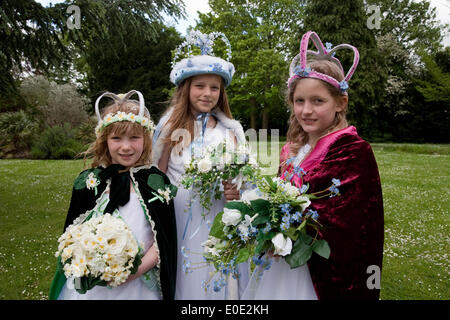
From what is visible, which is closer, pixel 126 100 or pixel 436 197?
pixel 126 100

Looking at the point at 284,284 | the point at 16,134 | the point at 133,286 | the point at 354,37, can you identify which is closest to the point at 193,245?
the point at 133,286

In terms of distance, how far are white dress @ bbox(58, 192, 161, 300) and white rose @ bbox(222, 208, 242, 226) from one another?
2.58 ft

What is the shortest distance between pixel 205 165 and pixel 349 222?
3.21 ft

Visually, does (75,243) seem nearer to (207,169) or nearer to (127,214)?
(127,214)

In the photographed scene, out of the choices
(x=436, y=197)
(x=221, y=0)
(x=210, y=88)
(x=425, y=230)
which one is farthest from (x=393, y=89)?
(x=210, y=88)

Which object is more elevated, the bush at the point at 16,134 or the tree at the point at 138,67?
the tree at the point at 138,67

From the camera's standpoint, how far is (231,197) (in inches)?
99.3

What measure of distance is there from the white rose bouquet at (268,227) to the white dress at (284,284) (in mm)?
293

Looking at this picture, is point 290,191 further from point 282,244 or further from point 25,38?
point 25,38

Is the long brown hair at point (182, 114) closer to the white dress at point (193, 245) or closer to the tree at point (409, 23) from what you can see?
the white dress at point (193, 245)

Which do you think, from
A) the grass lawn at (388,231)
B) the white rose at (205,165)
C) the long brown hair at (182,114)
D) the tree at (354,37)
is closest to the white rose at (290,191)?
the white rose at (205,165)

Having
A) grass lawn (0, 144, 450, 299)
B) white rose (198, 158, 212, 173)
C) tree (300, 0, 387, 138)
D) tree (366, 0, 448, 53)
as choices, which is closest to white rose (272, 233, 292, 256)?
white rose (198, 158, 212, 173)

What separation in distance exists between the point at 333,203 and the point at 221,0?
28.1m

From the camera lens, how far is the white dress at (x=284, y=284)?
7.02 ft
